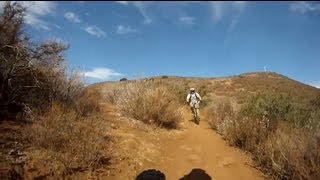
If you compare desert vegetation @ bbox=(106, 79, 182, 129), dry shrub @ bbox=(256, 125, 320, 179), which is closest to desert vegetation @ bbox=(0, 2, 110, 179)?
desert vegetation @ bbox=(106, 79, 182, 129)

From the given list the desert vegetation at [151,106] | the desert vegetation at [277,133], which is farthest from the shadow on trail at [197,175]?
the desert vegetation at [151,106]

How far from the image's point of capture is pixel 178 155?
34.4ft

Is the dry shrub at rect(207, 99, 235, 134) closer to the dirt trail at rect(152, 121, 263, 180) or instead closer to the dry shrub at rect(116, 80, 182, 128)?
the dirt trail at rect(152, 121, 263, 180)

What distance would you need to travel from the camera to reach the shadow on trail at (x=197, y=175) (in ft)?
29.5

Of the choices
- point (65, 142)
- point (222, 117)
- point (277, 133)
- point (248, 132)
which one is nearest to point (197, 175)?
point (277, 133)

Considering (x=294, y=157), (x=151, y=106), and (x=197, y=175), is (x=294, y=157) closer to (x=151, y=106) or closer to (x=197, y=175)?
(x=197, y=175)

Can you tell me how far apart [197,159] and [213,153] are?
797 millimetres

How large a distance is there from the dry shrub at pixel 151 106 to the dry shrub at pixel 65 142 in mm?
2938

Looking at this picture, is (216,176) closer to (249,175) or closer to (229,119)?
(249,175)

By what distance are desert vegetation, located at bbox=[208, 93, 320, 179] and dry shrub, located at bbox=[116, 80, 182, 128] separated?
1655 millimetres

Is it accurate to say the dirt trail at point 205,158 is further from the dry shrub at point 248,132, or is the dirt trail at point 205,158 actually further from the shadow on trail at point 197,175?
the dry shrub at point 248,132

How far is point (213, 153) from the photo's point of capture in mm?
10836

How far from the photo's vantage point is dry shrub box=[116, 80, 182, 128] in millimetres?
12953

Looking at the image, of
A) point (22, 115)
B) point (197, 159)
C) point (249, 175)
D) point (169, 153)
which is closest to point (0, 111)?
point (22, 115)
